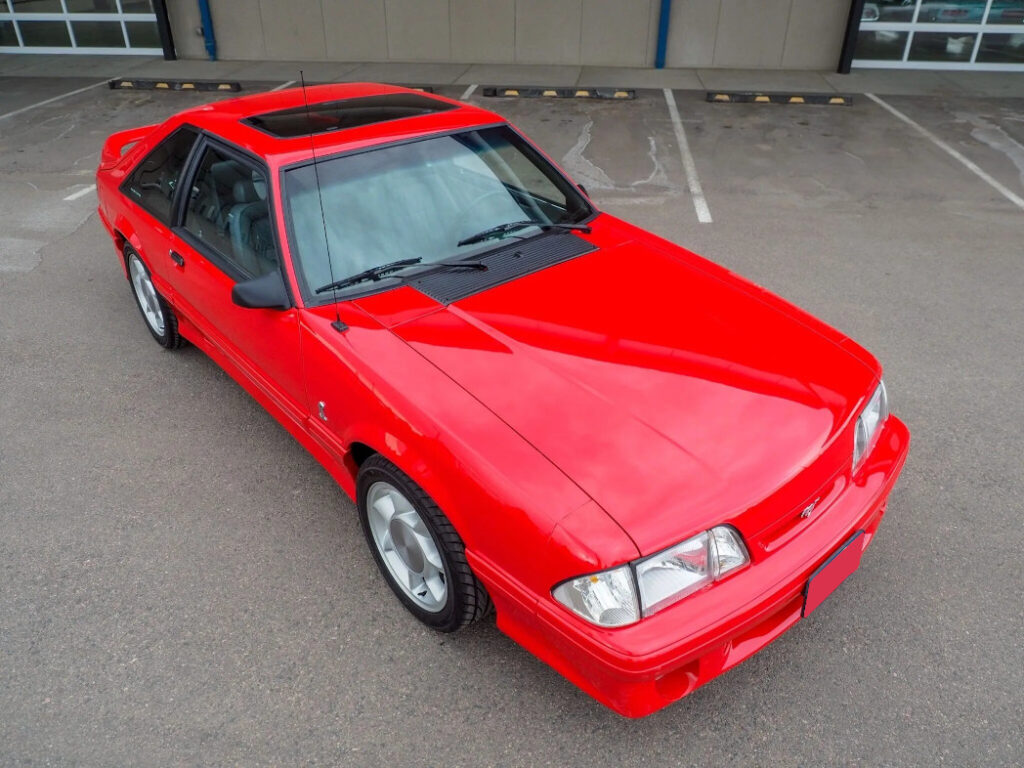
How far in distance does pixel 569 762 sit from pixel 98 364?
3.67m

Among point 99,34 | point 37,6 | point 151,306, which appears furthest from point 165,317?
point 37,6

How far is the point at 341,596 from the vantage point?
2.91 m

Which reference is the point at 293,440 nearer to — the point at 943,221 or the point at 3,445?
the point at 3,445

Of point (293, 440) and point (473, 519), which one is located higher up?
point (473, 519)

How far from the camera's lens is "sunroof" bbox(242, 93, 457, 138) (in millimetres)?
3275

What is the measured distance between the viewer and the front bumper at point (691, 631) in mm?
2010

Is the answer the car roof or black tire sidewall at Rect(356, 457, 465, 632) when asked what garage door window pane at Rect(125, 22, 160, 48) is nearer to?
the car roof

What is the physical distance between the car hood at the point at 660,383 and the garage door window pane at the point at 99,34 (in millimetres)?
14222

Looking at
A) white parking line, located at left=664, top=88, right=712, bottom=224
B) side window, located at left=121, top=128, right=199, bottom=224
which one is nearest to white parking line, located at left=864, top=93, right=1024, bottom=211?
white parking line, located at left=664, top=88, right=712, bottom=224

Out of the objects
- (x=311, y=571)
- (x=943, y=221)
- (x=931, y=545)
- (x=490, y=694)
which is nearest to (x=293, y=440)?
(x=311, y=571)

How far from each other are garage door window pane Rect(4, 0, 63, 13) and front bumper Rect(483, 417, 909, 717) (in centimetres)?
1608

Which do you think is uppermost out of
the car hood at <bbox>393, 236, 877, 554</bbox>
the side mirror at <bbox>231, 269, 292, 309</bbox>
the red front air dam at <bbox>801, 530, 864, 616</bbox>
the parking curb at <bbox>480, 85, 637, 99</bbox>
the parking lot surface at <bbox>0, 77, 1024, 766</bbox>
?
the side mirror at <bbox>231, 269, 292, 309</bbox>

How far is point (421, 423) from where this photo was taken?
238 centimetres

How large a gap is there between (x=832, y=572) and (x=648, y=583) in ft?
2.42
